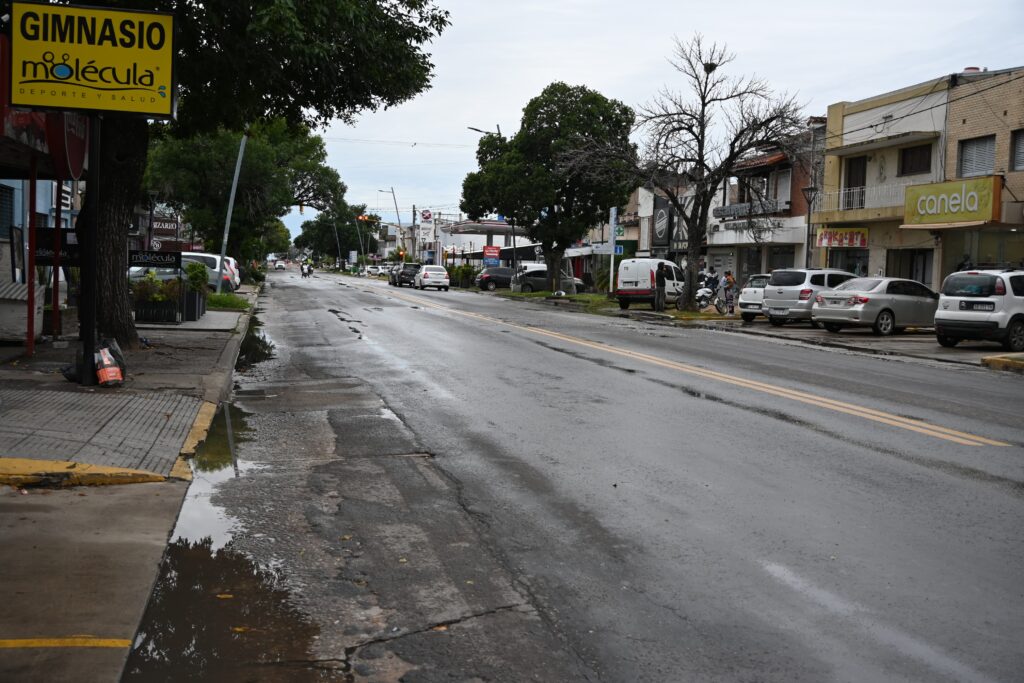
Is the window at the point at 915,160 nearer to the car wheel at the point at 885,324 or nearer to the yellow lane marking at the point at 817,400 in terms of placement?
the car wheel at the point at 885,324

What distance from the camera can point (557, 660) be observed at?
4008 mm

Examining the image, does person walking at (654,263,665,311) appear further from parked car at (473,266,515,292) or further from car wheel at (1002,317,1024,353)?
parked car at (473,266,515,292)

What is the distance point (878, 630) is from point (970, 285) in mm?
18012

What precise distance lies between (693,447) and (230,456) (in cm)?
399

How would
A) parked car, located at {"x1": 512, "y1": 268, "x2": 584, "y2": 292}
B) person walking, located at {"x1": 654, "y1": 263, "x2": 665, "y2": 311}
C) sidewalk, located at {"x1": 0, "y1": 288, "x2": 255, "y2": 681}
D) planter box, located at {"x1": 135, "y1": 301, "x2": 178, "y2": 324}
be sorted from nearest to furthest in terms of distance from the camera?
1. sidewalk, located at {"x1": 0, "y1": 288, "x2": 255, "y2": 681}
2. planter box, located at {"x1": 135, "y1": 301, "x2": 178, "y2": 324}
3. person walking, located at {"x1": 654, "y1": 263, "x2": 665, "y2": 311}
4. parked car, located at {"x1": 512, "y1": 268, "x2": 584, "y2": 292}

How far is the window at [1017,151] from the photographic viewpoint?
92.0 feet

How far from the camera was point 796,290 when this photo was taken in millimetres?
27391

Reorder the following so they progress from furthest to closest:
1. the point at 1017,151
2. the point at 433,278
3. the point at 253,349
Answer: the point at 433,278
the point at 1017,151
the point at 253,349

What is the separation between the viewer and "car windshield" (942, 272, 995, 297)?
20.0m

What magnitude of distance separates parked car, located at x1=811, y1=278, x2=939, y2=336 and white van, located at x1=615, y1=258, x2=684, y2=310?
1043 cm

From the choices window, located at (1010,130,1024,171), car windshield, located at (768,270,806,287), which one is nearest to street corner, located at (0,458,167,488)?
car windshield, located at (768,270,806,287)

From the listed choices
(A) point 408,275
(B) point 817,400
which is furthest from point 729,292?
(A) point 408,275

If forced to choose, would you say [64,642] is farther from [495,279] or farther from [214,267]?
[495,279]

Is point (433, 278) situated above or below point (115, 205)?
below
